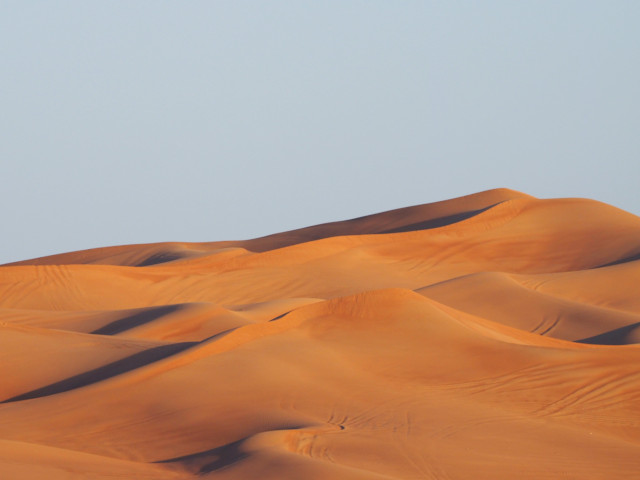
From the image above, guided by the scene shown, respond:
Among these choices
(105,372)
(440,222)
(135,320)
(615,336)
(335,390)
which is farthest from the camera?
(440,222)

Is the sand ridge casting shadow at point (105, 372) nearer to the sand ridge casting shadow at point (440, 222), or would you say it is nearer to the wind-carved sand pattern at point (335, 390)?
the wind-carved sand pattern at point (335, 390)

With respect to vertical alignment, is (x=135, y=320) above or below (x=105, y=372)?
above

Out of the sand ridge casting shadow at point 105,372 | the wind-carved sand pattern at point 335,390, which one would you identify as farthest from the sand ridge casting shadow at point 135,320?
the sand ridge casting shadow at point 105,372

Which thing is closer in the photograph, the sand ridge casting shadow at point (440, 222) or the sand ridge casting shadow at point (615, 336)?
the sand ridge casting shadow at point (615, 336)

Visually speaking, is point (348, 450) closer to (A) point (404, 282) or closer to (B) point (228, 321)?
(B) point (228, 321)

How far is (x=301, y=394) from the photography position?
466 inches

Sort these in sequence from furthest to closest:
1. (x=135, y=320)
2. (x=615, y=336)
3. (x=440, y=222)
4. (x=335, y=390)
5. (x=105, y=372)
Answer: (x=440, y=222)
(x=615, y=336)
(x=135, y=320)
(x=105, y=372)
(x=335, y=390)

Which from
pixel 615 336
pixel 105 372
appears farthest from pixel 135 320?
pixel 615 336

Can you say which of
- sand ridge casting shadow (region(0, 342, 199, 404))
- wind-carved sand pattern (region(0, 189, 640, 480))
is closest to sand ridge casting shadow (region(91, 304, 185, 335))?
wind-carved sand pattern (region(0, 189, 640, 480))

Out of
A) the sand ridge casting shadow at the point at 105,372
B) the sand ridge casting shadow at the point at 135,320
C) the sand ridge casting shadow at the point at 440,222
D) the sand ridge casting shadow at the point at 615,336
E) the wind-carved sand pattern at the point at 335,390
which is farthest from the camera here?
the sand ridge casting shadow at the point at 440,222

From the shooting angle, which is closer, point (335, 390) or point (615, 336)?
point (335, 390)

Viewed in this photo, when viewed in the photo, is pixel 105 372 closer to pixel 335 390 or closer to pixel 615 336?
pixel 335 390

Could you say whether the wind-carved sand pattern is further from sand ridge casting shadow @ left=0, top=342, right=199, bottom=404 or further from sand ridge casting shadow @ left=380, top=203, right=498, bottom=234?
sand ridge casting shadow @ left=380, top=203, right=498, bottom=234

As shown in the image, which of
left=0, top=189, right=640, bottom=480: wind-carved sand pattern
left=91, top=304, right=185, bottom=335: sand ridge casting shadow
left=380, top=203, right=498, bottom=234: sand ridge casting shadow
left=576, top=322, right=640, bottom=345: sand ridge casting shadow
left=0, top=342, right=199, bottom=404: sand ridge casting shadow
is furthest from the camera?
left=380, top=203, right=498, bottom=234: sand ridge casting shadow
